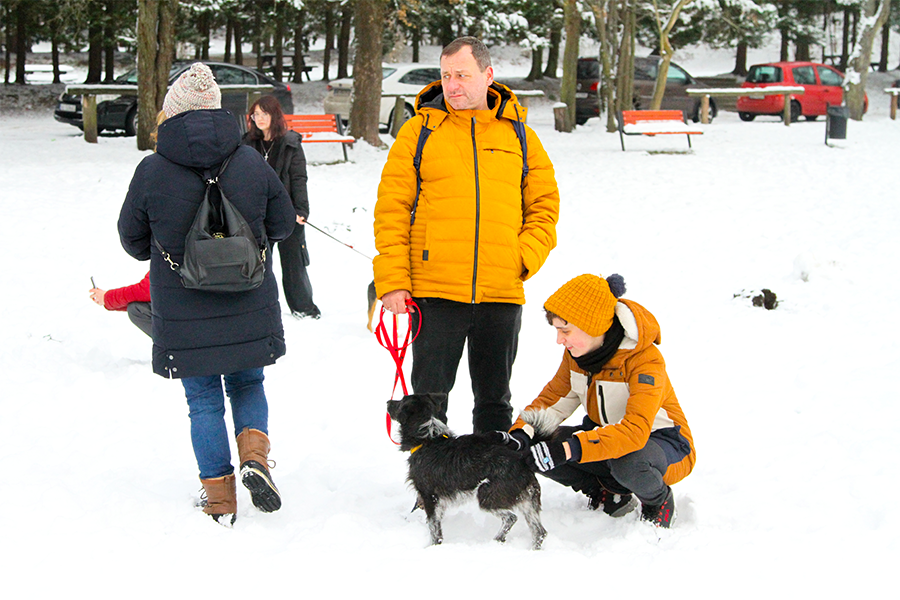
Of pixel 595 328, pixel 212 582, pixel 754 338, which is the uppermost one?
pixel 595 328

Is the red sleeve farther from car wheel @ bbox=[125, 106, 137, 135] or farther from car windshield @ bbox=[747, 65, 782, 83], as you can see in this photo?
car windshield @ bbox=[747, 65, 782, 83]

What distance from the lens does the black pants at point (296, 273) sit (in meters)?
6.15

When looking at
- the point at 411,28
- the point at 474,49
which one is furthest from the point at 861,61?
the point at 474,49

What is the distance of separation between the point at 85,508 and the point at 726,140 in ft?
45.1

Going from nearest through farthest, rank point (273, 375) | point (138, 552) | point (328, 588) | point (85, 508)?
1. point (328, 588)
2. point (138, 552)
3. point (85, 508)
4. point (273, 375)

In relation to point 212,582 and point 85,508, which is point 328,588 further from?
point 85,508

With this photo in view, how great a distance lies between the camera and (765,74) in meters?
21.6

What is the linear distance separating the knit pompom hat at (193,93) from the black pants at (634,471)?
6.08 feet

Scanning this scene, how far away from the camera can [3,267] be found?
6.70 m

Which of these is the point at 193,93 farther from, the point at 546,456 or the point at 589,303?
the point at 546,456

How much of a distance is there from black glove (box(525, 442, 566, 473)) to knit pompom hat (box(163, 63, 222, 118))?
178cm

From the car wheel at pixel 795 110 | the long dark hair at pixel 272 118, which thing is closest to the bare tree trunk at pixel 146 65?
the long dark hair at pixel 272 118

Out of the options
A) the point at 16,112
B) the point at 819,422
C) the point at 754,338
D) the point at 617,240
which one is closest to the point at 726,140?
the point at 617,240

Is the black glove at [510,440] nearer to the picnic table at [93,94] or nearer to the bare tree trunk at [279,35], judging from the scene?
the picnic table at [93,94]
